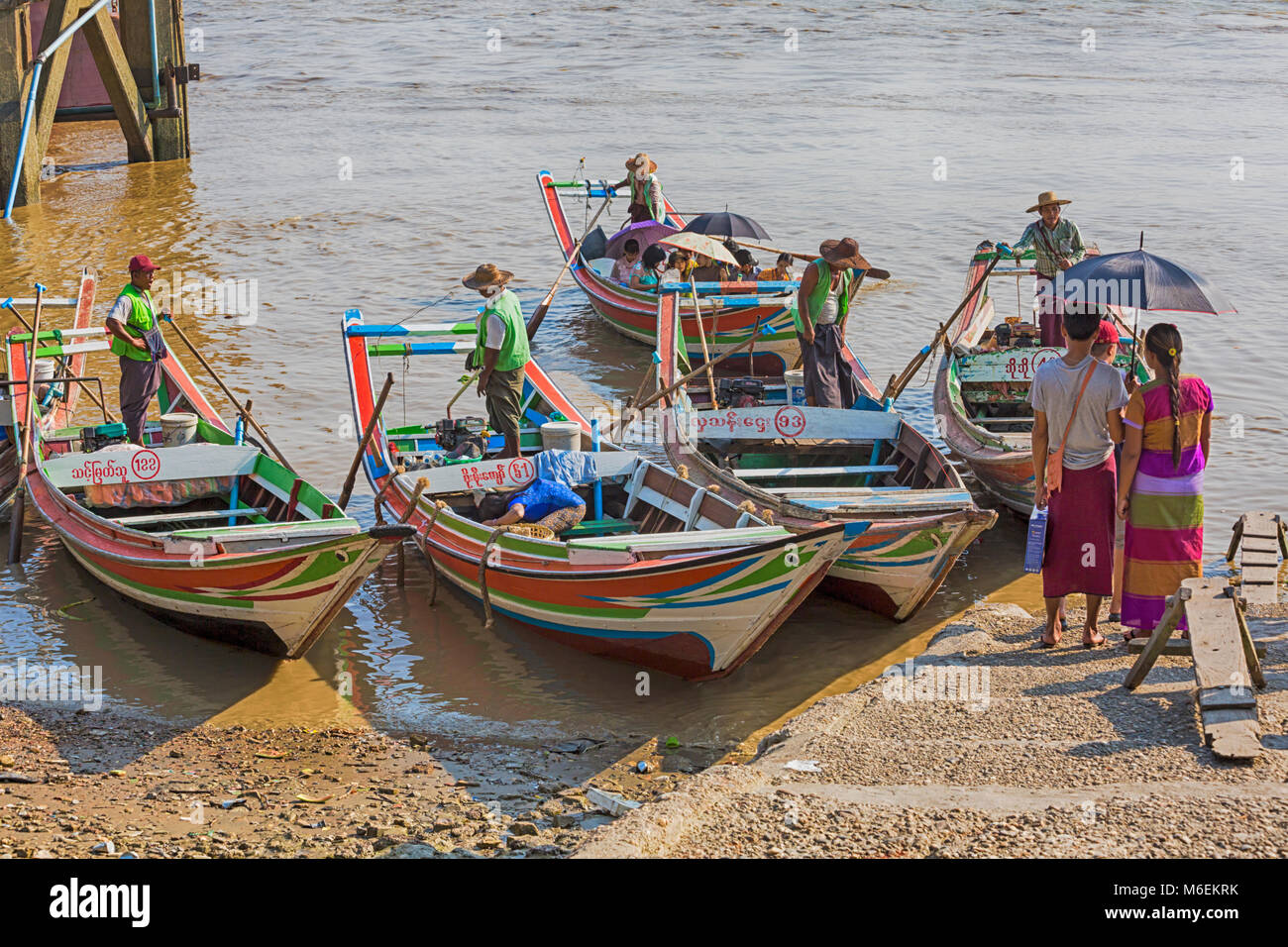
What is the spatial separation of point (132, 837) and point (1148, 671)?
14.7 ft

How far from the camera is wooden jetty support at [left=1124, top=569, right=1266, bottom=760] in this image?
5.29 m

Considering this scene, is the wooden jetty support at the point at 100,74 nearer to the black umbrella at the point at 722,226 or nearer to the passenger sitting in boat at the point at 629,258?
the passenger sitting in boat at the point at 629,258

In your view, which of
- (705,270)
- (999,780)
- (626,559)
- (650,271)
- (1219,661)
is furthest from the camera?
(650,271)

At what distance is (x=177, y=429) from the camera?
9.42m

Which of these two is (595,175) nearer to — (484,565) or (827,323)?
(827,323)

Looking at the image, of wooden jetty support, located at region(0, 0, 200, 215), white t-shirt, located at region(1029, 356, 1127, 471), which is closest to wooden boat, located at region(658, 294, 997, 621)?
white t-shirt, located at region(1029, 356, 1127, 471)

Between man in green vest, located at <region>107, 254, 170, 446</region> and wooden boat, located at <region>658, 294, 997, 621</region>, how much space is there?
3600 mm

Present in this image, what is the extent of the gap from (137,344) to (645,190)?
22.7 ft

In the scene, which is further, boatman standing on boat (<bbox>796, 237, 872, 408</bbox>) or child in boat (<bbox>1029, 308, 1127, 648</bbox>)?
boatman standing on boat (<bbox>796, 237, 872, 408</bbox>)

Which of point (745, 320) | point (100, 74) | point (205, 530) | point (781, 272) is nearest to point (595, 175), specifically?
point (100, 74)

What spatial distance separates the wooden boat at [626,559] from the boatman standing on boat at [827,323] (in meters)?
1.59

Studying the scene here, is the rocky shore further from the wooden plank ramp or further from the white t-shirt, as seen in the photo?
the wooden plank ramp

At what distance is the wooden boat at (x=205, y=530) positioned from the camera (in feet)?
24.5
